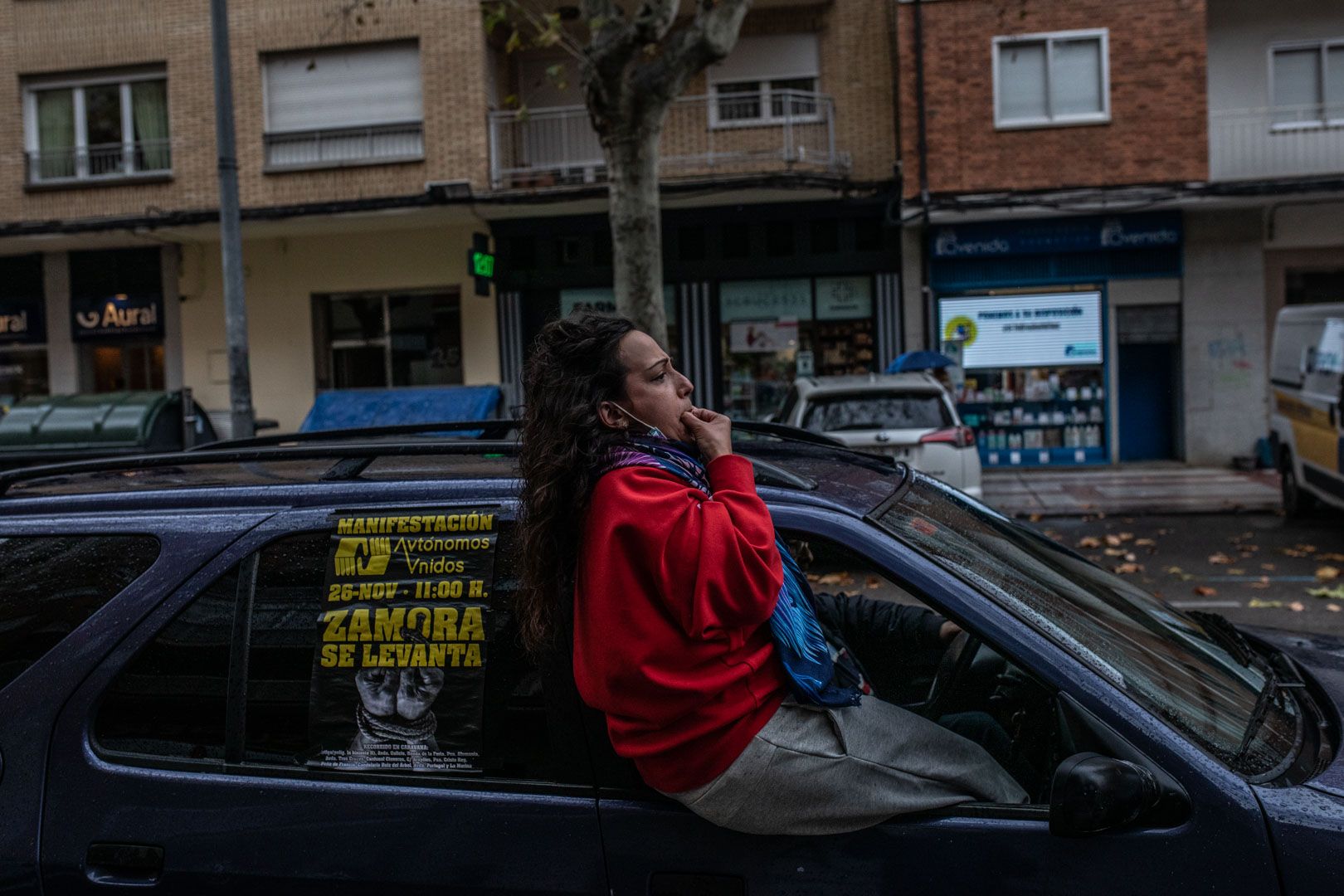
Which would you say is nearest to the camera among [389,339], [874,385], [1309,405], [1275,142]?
[874,385]

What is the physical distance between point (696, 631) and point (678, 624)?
5cm

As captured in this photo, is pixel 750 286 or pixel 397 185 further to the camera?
pixel 750 286

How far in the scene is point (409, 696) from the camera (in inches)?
87.1

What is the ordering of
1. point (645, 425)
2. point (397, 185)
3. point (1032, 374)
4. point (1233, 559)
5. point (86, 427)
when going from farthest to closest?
point (1032, 374), point (397, 185), point (86, 427), point (1233, 559), point (645, 425)

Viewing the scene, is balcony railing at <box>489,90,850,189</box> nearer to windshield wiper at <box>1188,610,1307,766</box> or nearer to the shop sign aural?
the shop sign aural

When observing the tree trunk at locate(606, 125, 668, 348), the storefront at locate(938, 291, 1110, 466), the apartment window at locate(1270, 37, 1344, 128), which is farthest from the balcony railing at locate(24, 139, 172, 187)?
the apartment window at locate(1270, 37, 1344, 128)

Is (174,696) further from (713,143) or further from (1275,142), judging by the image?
(1275,142)

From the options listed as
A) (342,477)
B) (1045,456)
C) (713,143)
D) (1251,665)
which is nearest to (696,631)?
(342,477)

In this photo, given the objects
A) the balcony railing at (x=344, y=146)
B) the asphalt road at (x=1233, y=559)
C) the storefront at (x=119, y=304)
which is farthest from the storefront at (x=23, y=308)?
the asphalt road at (x=1233, y=559)

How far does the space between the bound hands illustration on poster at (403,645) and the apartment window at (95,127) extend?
1900cm

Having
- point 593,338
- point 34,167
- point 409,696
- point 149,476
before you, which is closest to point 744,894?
point 409,696

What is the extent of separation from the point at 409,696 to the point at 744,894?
2.38 ft

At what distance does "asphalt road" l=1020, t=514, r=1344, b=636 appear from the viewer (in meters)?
8.12

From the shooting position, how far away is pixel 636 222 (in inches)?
414
